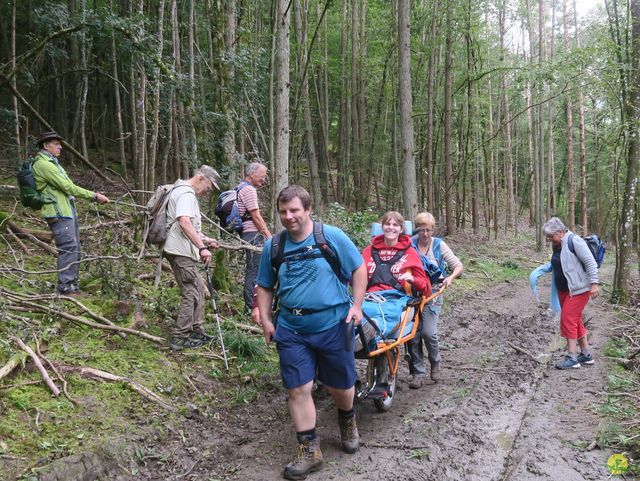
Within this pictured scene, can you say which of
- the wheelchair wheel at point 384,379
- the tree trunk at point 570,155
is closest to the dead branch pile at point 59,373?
the wheelchair wheel at point 384,379

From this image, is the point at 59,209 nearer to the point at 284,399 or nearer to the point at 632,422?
the point at 284,399

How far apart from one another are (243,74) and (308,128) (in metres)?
5.41

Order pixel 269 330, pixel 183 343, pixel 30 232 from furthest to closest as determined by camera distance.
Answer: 1. pixel 30 232
2. pixel 183 343
3. pixel 269 330

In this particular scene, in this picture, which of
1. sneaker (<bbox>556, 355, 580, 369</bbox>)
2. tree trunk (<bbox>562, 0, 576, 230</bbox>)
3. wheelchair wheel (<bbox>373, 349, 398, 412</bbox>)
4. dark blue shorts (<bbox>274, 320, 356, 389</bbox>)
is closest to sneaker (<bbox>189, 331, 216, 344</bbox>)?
wheelchair wheel (<bbox>373, 349, 398, 412</bbox>)

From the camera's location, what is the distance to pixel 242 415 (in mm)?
4344

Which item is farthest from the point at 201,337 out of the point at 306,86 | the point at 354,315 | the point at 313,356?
the point at 306,86

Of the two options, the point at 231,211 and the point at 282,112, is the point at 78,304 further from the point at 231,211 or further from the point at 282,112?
the point at 282,112

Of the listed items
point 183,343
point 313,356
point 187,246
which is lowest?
point 183,343

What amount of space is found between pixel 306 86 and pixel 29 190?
8.29 metres

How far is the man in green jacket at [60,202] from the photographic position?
5289 mm

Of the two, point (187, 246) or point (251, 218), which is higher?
point (251, 218)

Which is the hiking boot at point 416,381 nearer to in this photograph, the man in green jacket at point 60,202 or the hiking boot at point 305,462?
the hiking boot at point 305,462

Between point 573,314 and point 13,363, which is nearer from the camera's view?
point 13,363

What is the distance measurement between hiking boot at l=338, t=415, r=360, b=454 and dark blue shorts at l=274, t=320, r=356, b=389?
0.35 metres
